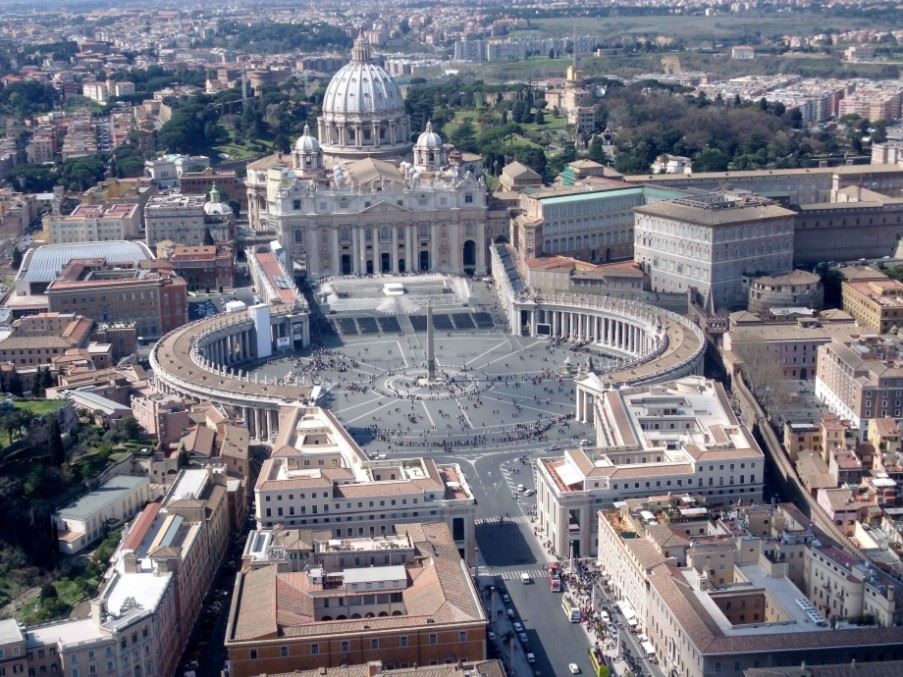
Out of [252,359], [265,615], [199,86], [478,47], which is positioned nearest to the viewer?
[265,615]

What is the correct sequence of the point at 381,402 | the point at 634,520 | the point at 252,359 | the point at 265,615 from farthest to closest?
1. the point at 252,359
2. the point at 381,402
3. the point at 634,520
4. the point at 265,615

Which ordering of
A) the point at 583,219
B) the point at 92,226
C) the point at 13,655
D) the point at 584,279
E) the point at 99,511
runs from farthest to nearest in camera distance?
the point at 92,226, the point at 583,219, the point at 584,279, the point at 99,511, the point at 13,655

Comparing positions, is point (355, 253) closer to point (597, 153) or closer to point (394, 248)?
point (394, 248)

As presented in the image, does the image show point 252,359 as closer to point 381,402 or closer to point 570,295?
point 381,402

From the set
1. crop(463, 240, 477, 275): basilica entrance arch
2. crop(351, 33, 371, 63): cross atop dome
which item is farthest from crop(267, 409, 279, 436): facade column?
crop(351, 33, 371, 63): cross atop dome

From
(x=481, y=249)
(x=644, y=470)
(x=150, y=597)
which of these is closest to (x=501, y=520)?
(x=644, y=470)

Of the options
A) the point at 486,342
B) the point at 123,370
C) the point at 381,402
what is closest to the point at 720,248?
the point at 486,342

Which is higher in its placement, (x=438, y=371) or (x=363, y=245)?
(x=363, y=245)
